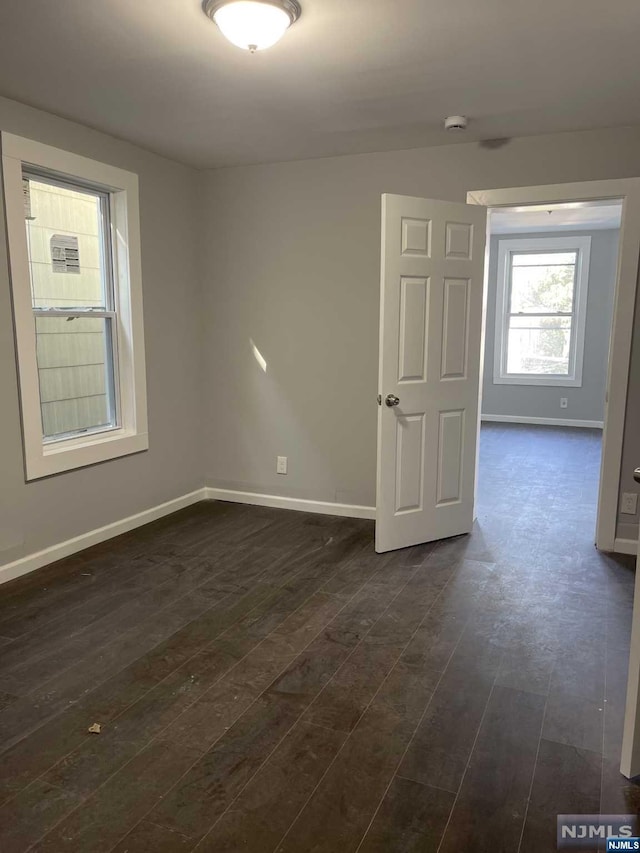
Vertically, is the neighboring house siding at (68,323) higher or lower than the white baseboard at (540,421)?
higher

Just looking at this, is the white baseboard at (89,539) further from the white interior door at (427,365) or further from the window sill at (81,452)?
the white interior door at (427,365)

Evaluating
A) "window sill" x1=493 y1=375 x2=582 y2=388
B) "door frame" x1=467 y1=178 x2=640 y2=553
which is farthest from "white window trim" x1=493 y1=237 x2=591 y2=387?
"door frame" x1=467 y1=178 x2=640 y2=553

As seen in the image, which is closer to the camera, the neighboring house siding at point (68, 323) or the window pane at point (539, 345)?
the neighboring house siding at point (68, 323)

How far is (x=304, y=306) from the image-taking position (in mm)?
4328

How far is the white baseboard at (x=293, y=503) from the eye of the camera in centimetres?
436

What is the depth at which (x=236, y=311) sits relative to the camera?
455cm

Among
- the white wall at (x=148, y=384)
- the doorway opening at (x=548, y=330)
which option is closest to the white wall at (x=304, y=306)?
the white wall at (x=148, y=384)

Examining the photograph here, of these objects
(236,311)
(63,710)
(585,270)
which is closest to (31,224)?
(236,311)

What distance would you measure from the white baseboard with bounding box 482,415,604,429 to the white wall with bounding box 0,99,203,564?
5064 mm

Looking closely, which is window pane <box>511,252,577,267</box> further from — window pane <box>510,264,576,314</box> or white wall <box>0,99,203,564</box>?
white wall <box>0,99,203,564</box>

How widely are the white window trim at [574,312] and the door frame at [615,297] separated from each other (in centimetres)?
472

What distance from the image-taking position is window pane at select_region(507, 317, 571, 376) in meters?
8.19

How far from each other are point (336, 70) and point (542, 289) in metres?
6.24

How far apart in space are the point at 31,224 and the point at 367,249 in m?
2.00
